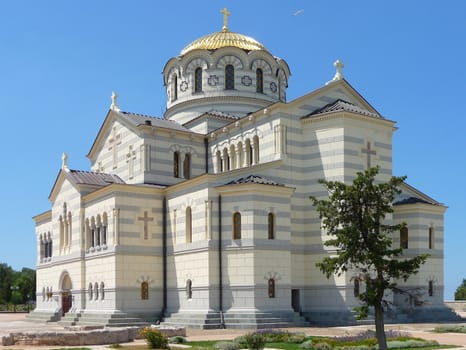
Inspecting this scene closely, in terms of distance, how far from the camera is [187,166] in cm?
4866

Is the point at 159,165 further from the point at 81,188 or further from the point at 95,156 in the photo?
the point at 95,156

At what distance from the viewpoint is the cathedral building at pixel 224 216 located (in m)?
38.9

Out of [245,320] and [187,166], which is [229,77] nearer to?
[187,166]

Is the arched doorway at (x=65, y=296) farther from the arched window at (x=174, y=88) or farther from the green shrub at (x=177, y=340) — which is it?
the green shrub at (x=177, y=340)

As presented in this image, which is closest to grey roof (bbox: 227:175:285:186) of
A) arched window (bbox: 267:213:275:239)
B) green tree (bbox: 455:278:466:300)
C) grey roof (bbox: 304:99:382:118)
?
arched window (bbox: 267:213:275:239)

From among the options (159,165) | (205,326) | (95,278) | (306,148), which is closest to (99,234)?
(95,278)

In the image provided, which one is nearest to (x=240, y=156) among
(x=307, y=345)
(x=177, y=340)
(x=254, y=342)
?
(x=177, y=340)

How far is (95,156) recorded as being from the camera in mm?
54125

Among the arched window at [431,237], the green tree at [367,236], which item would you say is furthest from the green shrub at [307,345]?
the arched window at [431,237]

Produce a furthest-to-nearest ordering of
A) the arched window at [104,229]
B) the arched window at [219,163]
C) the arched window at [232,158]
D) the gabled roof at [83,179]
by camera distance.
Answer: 1. the arched window at [219,163]
2. the gabled roof at [83,179]
3. the arched window at [232,158]
4. the arched window at [104,229]

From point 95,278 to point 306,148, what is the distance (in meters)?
15.8

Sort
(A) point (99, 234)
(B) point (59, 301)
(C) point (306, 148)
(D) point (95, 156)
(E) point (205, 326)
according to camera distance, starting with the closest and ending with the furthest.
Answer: (E) point (205, 326) < (C) point (306, 148) < (A) point (99, 234) < (B) point (59, 301) < (D) point (95, 156)

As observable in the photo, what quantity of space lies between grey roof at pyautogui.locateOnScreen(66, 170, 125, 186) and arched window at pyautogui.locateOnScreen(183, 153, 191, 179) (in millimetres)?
4410

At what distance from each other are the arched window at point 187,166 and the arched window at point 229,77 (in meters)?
6.85
